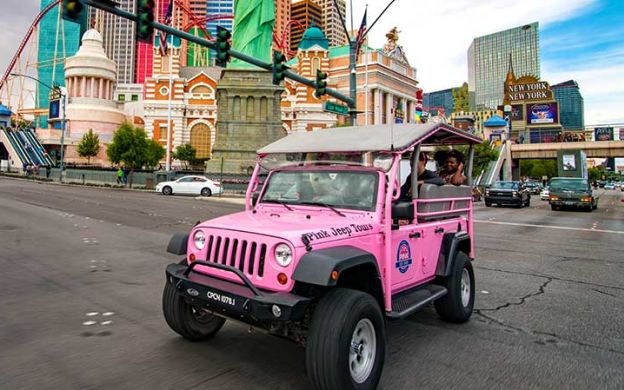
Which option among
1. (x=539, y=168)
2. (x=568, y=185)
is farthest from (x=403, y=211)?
(x=539, y=168)

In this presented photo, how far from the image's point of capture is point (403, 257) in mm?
4090

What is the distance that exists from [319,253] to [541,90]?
4954 inches

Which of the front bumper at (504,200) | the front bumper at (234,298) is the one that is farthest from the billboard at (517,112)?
the front bumper at (234,298)

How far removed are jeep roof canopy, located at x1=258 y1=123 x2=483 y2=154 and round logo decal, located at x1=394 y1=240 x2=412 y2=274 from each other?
963 millimetres

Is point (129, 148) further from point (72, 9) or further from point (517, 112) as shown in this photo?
point (517, 112)

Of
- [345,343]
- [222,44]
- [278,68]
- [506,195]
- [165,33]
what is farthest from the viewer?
[165,33]

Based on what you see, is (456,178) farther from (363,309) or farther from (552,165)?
Result: (552,165)

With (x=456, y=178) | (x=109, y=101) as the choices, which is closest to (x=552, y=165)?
(x=109, y=101)

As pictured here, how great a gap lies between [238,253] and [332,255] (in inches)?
31.2

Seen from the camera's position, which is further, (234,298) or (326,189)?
(326,189)

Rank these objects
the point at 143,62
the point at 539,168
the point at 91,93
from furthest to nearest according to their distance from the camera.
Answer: the point at 143,62, the point at 539,168, the point at 91,93

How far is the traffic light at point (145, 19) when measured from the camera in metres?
11.3

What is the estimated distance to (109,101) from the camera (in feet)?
284

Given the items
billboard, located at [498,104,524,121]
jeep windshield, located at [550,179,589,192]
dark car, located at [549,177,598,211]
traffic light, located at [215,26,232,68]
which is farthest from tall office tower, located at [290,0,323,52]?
traffic light, located at [215,26,232,68]
